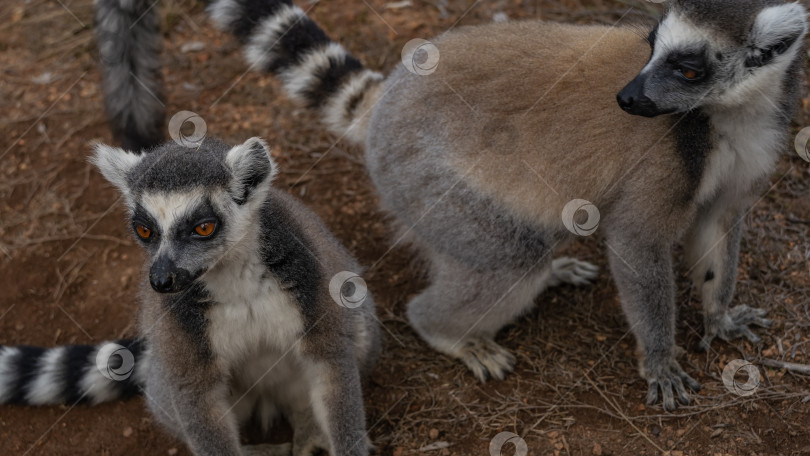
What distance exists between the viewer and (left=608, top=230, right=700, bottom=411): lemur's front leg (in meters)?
3.84

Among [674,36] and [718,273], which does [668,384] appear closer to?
[718,273]

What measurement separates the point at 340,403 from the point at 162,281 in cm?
100

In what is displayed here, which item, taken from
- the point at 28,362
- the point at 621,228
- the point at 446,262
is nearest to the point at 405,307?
the point at 446,262

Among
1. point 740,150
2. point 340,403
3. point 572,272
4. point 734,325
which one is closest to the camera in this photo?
point 340,403

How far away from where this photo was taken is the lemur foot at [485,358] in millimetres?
4379

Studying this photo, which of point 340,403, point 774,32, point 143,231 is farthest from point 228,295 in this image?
point 774,32

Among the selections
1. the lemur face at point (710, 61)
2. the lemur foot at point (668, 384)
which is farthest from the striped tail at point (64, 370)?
the lemur face at point (710, 61)

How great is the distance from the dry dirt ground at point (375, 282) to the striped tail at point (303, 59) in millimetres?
947

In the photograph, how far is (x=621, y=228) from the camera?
384cm

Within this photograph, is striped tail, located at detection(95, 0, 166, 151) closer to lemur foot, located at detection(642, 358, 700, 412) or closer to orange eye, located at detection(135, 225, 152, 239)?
orange eye, located at detection(135, 225, 152, 239)

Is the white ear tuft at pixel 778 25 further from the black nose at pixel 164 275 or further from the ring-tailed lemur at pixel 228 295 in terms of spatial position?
the black nose at pixel 164 275

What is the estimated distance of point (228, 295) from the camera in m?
3.30

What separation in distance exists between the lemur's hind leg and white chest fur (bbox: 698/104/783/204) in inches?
37.1

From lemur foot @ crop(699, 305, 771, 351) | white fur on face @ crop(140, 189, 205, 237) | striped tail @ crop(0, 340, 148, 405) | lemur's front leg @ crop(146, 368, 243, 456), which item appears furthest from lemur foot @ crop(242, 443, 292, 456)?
lemur foot @ crop(699, 305, 771, 351)
